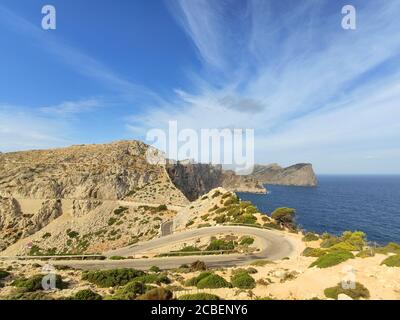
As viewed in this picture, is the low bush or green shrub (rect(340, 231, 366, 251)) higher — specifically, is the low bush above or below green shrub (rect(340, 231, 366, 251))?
above

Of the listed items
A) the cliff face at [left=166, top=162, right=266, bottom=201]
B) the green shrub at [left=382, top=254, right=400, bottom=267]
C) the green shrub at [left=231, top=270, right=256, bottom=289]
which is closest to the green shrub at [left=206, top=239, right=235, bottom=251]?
the green shrub at [left=231, top=270, right=256, bottom=289]

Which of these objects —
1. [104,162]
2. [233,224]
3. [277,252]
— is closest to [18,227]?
[104,162]

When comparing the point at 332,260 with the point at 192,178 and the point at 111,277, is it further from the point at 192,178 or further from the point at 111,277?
the point at 192,178

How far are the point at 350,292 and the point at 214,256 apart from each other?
856 inches

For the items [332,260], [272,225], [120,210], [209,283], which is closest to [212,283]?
[209,283]

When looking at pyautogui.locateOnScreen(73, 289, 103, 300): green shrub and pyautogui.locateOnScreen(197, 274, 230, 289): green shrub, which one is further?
pyautogui.locateOnScreen(197, 274, 230, 289): green shrub

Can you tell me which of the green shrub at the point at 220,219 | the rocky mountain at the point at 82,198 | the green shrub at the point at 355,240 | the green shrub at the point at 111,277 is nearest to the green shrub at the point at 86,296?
the green shrub at the point at 111,277

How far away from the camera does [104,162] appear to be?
371ft

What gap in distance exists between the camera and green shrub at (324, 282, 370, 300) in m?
16.5

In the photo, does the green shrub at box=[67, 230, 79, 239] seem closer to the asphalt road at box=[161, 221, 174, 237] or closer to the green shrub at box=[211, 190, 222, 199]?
the asphalt road at box=[161, 221, 174, 237]

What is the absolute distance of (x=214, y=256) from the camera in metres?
36.9

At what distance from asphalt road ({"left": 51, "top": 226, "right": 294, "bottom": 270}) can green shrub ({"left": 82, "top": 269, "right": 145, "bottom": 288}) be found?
271 inches
